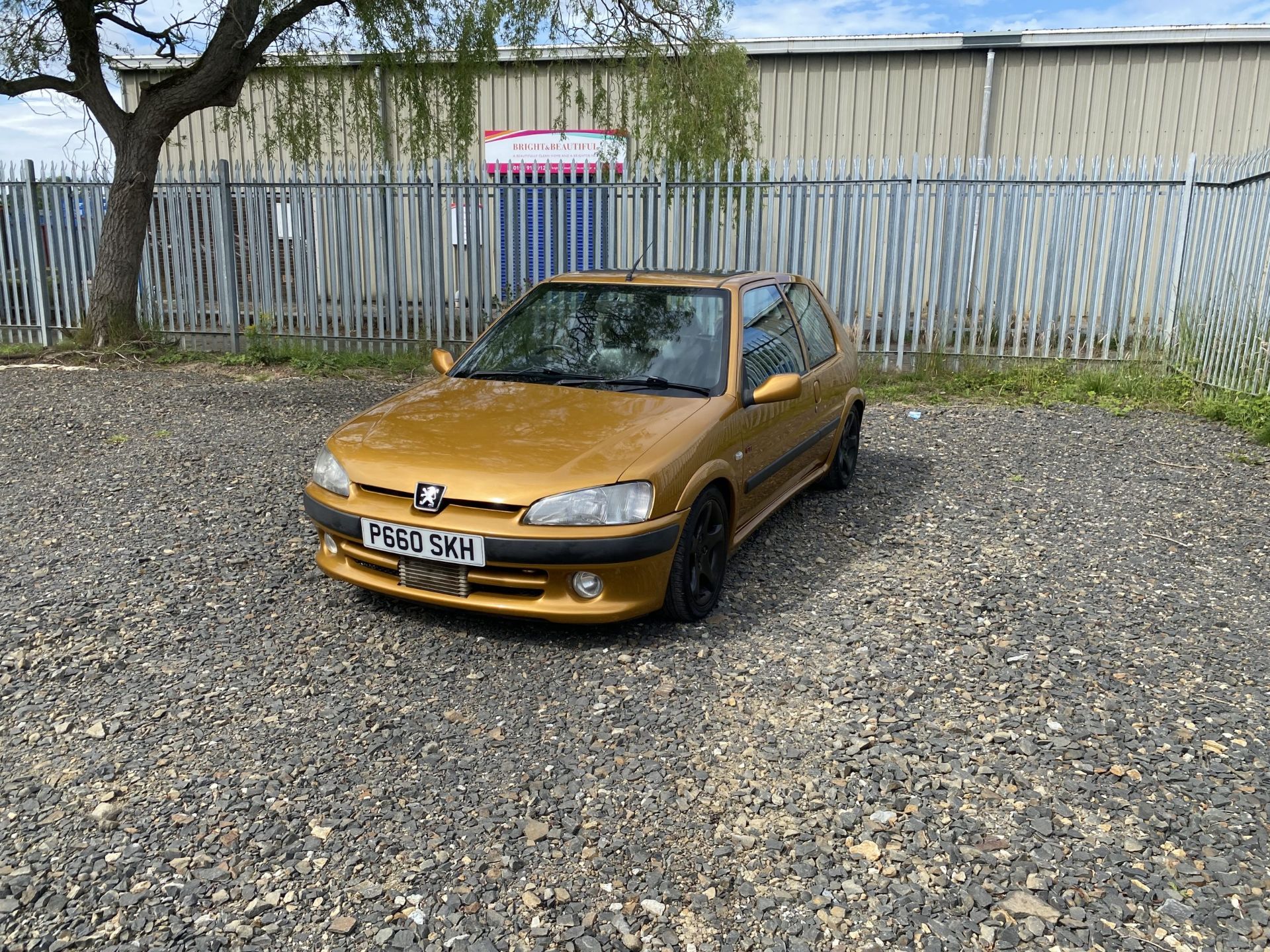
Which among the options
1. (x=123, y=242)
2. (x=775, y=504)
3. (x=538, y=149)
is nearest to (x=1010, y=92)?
(x=538, y=149)

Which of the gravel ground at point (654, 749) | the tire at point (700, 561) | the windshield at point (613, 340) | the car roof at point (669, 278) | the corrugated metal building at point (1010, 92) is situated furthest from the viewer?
the corrugated metal building at point (1010, 92)

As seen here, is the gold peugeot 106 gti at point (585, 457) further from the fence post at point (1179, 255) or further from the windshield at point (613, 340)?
the fence post at point (1179, 255)

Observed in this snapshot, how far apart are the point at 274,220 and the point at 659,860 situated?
11.4 meters

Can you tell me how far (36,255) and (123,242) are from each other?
7.69ft

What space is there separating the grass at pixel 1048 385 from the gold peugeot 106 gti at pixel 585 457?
17.0ft

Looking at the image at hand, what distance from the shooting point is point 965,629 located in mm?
4367

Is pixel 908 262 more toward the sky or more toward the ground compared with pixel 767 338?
more toward the sky

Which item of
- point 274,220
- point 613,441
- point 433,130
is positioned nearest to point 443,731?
point 613,441

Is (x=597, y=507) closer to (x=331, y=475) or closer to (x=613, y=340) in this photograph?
(x=331, y=475)

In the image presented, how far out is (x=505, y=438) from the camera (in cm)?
428

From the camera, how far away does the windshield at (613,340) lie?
4.88m

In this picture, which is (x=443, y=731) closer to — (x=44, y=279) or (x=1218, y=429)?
(x=1218, y=429)

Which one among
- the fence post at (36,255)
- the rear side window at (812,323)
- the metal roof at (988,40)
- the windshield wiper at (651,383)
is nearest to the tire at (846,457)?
the rear side window at (812,323)

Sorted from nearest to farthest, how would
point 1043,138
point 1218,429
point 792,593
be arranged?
point 792,593 → point 1218,429 → point 1043,138
